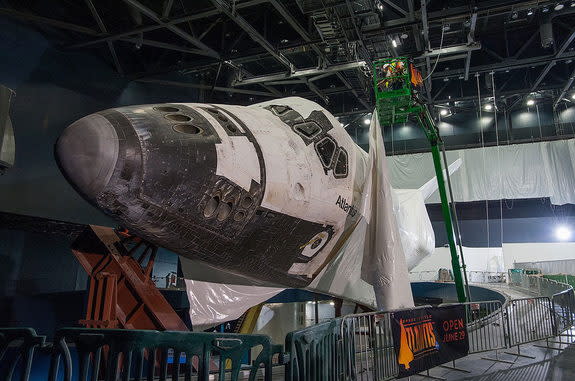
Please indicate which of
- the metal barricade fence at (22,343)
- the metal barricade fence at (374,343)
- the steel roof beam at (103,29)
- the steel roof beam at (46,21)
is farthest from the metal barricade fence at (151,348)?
the steel roof beam at (103,29)

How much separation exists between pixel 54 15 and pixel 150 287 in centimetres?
1246

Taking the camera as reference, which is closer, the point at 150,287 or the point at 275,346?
the point at 275,346

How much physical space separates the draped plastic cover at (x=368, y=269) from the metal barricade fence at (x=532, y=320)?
16.7 ft

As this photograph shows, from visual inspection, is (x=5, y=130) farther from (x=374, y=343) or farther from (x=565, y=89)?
(x=565, y=89)

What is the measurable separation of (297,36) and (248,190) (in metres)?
15.2

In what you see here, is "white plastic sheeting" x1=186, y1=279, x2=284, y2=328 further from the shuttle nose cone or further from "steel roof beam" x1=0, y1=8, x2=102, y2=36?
"steel roof beam" x1=0, y1=8, x2=102, y2=36

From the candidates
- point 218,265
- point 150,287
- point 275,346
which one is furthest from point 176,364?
point 150,287

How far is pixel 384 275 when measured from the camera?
570cm

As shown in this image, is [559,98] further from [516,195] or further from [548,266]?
[548,266]

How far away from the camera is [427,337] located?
643cm

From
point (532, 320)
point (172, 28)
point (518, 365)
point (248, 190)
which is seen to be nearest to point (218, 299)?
point (248, 190)

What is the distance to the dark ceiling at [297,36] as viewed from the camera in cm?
1391

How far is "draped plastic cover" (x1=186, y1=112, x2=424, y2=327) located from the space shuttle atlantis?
21 mm

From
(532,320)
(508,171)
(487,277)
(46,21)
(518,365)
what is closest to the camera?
(518,365)
